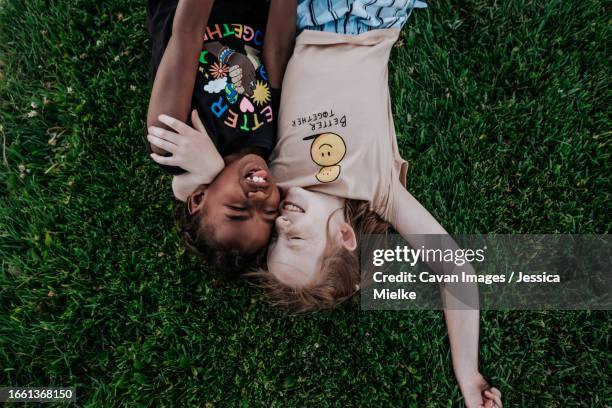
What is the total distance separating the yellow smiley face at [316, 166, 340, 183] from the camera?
2.08 meters

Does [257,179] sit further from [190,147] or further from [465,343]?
[465,343]

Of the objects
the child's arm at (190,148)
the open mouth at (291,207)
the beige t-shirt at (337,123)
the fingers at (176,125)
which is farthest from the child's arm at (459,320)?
the fingers at (176,125)

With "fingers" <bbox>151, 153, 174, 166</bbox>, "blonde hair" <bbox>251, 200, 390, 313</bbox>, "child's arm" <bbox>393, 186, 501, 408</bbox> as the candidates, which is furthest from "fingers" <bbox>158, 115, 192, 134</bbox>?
"child's arm" <bbox>393, 186, 501, 408</bbox>

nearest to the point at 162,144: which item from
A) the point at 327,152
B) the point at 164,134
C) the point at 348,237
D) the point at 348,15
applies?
the point at 164,134

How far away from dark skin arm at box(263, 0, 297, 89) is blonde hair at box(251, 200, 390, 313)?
0.73m

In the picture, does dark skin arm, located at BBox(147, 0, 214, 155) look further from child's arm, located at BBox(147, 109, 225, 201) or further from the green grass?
the green grass

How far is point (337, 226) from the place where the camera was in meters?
2.11

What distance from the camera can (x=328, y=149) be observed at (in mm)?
2100

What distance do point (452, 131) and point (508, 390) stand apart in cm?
134

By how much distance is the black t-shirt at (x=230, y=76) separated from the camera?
2.02 m

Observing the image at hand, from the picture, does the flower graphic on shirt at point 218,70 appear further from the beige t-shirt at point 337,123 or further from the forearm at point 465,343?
the forearm at point 465,343

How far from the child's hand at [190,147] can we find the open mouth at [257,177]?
136 mm

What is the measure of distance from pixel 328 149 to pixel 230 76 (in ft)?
1.80

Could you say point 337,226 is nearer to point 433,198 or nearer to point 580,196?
point 433,198
